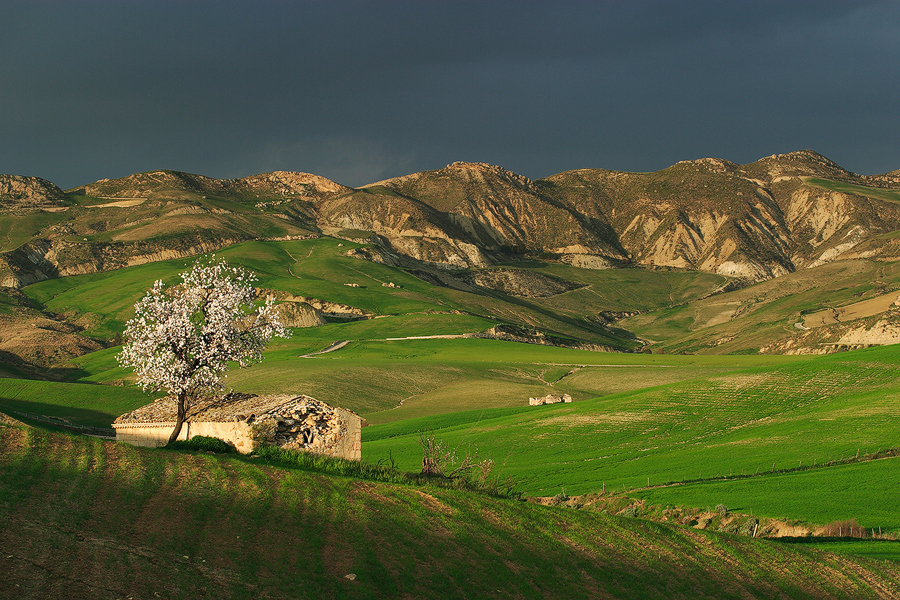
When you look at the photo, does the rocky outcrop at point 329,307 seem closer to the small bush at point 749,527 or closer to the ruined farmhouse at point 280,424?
the ruined farmhouse at point 280,424

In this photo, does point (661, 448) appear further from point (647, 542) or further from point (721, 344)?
point (721, 344)

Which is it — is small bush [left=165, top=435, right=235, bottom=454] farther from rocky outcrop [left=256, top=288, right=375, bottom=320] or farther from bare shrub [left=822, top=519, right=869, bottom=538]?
rocky outcrop [left=256, top=288, right=375, bottom=320]

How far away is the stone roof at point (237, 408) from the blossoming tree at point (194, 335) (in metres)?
0.54

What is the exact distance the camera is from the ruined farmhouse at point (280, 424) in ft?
82.7

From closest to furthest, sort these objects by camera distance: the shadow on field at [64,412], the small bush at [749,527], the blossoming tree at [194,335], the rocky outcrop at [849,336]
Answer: the small bush at [749,527] < the blossoming tree at [194,335] < the shadow on field at [64,412] < the rocky outcrop at [849,336]

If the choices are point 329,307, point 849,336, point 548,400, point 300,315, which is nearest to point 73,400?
point 548,400

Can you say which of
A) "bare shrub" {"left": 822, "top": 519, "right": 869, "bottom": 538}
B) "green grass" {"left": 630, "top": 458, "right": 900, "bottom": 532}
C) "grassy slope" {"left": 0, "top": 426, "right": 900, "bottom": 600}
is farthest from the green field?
"grassy slope" {"left": 0, "top": 426, "right": 900, "bottom": 600}

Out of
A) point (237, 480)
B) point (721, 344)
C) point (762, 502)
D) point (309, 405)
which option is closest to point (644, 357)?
point (721, 344)

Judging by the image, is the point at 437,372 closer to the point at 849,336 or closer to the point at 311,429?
the point at 311,429

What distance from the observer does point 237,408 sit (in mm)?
27766

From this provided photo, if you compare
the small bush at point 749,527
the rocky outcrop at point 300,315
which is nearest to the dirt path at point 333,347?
the rocky outcrop at point 300,315

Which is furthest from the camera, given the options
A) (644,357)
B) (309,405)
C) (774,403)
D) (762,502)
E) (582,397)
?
(644,357)

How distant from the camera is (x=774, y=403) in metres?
57.9

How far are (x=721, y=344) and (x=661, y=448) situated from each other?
159370 mm
